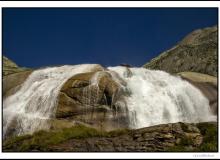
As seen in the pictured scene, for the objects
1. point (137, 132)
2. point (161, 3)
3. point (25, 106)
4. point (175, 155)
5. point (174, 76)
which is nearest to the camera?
point (175, 155)

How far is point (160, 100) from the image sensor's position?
2869cm

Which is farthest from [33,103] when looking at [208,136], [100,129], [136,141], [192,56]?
[192,56]

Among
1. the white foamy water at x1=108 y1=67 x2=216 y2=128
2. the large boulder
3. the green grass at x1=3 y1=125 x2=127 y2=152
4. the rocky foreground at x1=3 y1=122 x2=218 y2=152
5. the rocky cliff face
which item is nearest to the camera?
the rocky foreground at x1=3 y1=122 x2=218 y2=152

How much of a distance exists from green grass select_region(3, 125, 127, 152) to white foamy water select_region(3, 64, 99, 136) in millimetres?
2428

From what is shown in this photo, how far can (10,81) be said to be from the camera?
31.0 metres

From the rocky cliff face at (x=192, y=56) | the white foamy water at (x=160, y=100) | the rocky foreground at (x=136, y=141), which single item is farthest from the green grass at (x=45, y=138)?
the rocky cliff face at (x=192, y=56)

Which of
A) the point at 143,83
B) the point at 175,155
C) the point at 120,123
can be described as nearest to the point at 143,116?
the point at 120,123

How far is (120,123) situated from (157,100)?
4233 millimetres

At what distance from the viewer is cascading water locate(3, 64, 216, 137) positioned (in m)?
26.1

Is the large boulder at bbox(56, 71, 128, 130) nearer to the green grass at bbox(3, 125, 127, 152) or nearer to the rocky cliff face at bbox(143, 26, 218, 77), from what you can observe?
the green grass at bbox(3, 125, 127, 152)

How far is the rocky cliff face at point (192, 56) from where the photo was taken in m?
55.8

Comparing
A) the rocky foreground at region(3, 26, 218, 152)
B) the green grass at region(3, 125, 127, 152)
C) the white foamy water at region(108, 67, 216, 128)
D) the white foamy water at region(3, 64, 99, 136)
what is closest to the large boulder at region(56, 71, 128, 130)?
the rocky foreground at region(3, 26, 218, 152)

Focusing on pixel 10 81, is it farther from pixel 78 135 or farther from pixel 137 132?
pixel 137 132

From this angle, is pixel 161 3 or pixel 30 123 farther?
pixel 30 123
